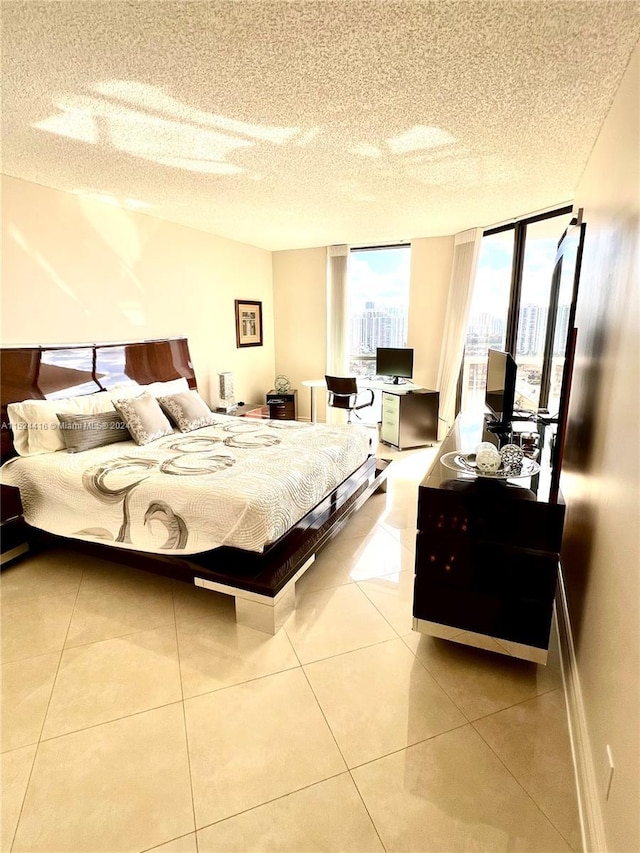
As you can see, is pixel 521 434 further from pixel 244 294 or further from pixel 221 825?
pixel 244 294

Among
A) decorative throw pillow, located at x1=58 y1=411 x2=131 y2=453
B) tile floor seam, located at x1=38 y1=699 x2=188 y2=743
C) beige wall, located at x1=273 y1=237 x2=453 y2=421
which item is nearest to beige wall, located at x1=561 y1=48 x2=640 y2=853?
tile floor seam, located at x1=38 y1=699 x2=188 y2=743

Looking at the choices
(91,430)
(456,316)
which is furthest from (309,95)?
(456,316)

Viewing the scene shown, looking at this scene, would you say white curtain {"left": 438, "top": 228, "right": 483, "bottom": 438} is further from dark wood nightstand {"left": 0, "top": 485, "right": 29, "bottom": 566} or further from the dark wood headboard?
dark wood nightstand {"left": 0, "top": 485, "right": 29, "bottom": 566}

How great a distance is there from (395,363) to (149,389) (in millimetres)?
3060

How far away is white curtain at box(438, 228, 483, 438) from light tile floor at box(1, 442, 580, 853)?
3.39 meters

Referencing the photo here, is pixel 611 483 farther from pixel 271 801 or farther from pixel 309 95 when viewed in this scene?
pixel 309 95

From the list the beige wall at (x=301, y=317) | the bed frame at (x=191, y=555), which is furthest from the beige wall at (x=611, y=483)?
the beige wall at (x=301, y=317)

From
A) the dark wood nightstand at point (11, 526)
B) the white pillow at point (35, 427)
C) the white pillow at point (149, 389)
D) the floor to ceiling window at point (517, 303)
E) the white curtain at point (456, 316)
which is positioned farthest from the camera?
the white curtain at point (456, 316)

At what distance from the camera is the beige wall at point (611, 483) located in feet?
3.85

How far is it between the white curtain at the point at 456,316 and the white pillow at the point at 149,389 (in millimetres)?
3071

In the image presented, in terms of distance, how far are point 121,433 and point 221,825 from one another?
268 centimetres

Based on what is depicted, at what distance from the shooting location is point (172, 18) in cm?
154

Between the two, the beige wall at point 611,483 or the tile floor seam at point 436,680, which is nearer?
the beige wall at point 611,483

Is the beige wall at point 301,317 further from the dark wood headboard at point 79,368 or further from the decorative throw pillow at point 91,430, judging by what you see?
the decorative throw pillow at point 91,430
